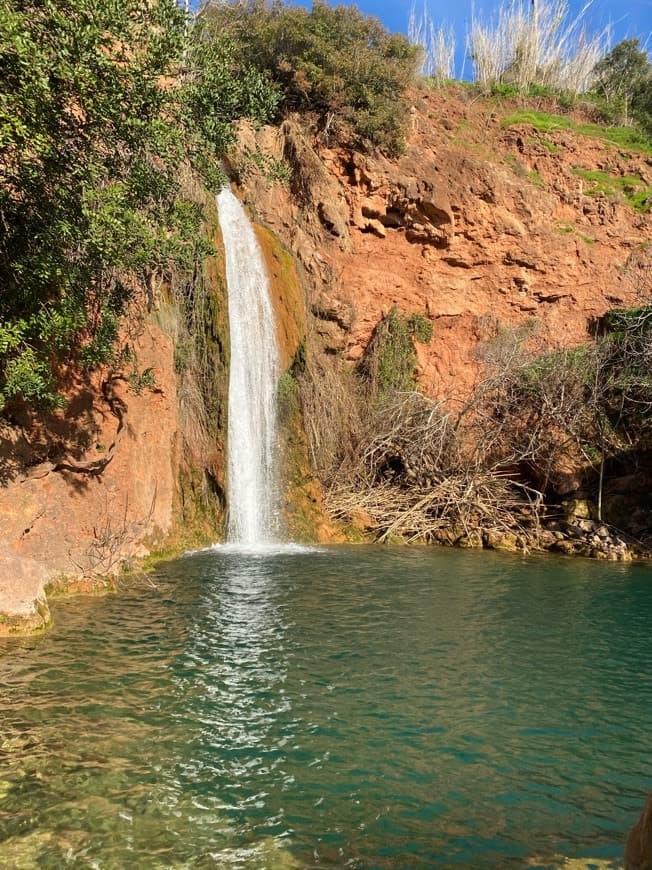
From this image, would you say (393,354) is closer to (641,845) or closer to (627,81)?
(641,845)

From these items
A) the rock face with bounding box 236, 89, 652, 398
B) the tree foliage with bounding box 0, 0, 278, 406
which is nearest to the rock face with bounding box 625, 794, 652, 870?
the tree foliage with bounding box 0, 0, 278, 406

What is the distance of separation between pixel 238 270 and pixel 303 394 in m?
3.54

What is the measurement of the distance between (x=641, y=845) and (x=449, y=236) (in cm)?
2419

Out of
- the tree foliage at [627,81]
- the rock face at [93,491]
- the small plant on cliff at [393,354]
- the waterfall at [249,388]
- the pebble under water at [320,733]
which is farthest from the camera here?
the tree foliage at [627,81]

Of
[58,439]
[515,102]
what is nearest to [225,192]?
[58,439]

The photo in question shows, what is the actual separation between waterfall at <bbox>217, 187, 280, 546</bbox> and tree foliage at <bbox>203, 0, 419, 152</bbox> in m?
7.99

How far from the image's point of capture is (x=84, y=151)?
28.6 ft

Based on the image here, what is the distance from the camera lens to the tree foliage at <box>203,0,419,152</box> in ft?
77.9

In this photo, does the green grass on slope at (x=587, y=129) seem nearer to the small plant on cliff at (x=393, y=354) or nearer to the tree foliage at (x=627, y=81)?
the tree foliage at (x=627, y=81)

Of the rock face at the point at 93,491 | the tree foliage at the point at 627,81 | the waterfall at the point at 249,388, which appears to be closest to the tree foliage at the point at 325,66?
the waterfall at the point at 249,388

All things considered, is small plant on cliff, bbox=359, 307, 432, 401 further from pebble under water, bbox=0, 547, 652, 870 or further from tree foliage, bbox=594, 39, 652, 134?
tree foliage, bbox=594, 39, 652, 134

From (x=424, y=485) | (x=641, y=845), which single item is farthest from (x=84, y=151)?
(x=424, y=485)

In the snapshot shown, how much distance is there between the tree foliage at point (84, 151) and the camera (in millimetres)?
7480

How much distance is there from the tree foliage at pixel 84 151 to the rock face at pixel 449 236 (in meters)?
11.8
